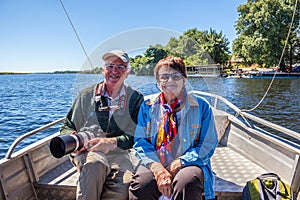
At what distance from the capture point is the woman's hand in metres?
1.86

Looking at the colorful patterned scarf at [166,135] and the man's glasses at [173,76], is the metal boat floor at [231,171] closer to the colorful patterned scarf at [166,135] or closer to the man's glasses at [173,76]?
the colorful patterned scarf at [166,135]

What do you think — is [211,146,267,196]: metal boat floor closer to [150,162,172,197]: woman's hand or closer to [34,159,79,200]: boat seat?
[150,162,172,197]: woman's hand

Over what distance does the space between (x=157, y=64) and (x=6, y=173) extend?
5.14 ft

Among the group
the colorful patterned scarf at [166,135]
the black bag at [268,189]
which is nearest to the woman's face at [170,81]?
the colorful patterned scarf at [166,135]

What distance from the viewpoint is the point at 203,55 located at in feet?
7.73

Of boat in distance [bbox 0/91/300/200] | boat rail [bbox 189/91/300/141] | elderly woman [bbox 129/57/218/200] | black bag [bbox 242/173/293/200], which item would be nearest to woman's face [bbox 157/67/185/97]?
elderly woman [bbox 129/57/218/200]

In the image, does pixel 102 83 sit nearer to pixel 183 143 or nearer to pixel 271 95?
pixel 183 143

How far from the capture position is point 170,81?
7.00 feet

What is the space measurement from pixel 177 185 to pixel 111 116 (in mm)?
902

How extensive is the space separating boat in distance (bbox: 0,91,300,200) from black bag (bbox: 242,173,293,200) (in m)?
0.21

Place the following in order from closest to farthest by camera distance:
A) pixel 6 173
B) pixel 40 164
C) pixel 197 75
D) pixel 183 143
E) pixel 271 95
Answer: pixel 183 143 → pixel 6 173 → pixel 197 75 → pixel 40 164 → pixel 271 95

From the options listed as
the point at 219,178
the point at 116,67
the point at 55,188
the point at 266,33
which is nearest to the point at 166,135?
the point at 116,67

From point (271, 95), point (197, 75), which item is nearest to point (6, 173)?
point (197, 75)

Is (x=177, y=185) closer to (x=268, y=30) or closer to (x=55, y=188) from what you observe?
(x=55, y=188)
